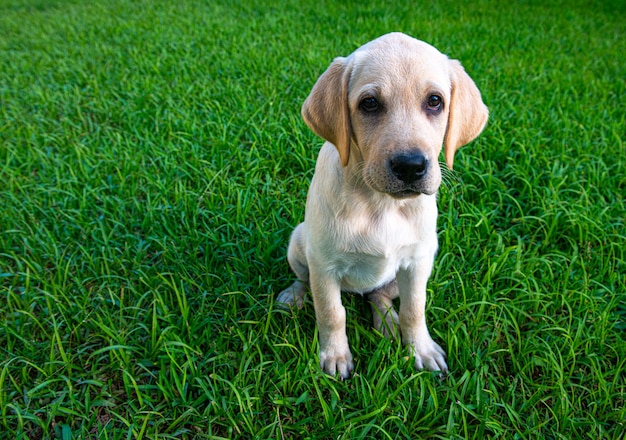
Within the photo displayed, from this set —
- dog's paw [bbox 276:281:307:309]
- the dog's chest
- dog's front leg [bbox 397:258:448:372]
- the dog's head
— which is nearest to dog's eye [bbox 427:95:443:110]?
the dog's head

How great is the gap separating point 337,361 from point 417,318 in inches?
19.2

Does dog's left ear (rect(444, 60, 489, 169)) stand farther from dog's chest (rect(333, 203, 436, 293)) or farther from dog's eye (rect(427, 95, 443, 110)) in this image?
dog's chest (rect(333, 203, 436, 293))

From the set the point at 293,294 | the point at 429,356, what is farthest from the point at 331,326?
the point at 429,356

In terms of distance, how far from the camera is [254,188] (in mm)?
3871

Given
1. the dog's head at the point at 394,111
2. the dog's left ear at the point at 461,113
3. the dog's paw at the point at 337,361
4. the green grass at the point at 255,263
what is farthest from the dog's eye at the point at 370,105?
the dog's paw at the point at 337,361

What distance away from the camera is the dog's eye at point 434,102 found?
2.07 metres

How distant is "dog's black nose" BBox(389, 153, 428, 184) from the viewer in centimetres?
192

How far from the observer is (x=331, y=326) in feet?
8.37

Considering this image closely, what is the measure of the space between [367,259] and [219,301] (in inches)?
44.3

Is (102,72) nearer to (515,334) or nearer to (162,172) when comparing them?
(162,172)

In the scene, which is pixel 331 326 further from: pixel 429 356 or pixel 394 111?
pixel 394 111

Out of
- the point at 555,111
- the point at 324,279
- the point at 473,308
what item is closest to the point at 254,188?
the point at 324,279

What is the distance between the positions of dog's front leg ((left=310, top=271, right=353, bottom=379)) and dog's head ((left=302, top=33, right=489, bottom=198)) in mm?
646

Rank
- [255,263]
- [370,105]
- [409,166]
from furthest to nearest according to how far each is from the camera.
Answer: [255,263]
[370,105]
[409,166]
